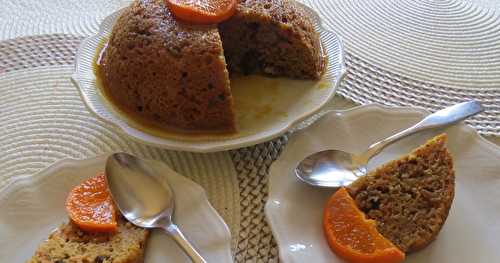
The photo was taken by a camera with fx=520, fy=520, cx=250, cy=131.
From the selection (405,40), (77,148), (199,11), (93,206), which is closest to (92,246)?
(93,206)

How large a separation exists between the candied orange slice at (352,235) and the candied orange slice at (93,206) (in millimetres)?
412

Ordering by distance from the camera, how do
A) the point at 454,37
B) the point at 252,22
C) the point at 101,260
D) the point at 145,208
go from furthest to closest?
the point at 454,37 < the point at 252,22 < the point at 145,208 < the point at 101,260

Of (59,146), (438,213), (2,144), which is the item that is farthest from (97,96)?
(438,213)

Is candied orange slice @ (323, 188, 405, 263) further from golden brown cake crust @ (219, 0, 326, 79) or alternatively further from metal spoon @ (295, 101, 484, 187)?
golden brown cake crust @ (219, 0, 326, 79)

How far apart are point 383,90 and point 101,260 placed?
2.94 feet

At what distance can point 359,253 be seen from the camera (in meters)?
0.93

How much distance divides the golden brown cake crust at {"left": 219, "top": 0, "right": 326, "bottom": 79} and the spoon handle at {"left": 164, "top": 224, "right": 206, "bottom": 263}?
586mm

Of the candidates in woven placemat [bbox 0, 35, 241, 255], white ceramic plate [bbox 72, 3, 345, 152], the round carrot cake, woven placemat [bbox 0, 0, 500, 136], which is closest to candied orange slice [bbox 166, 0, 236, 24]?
the round carrot cake

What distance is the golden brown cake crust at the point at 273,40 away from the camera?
1341 millimetres

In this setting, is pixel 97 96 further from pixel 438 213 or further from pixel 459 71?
pixel 459 71

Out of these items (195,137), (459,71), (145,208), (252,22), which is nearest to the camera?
(145,208)

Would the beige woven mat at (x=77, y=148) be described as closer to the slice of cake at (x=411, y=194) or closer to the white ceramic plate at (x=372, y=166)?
the white ceramic plate at (x=372, y=166)

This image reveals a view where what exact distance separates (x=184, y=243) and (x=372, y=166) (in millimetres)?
460

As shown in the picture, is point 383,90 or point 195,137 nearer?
point 195,137
